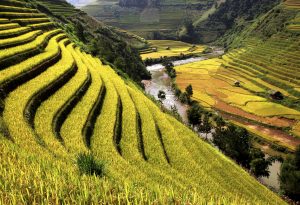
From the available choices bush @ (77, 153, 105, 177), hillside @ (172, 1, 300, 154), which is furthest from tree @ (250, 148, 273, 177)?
bush @ (77, 153, 105, 177)

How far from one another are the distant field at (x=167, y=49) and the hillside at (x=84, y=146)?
4121 inches

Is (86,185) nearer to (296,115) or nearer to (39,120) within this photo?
(39,120)

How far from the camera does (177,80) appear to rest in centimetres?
9769

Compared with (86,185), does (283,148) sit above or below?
below

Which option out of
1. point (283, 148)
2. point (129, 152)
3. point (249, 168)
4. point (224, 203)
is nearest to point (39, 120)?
point (129, 152)

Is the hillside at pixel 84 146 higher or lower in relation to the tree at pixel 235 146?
higher

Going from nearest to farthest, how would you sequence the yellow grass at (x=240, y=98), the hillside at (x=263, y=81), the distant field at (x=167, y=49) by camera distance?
the hillside at (x=263, y=81) → the yellow grass at (x=240, y=98) → the distant field at (x=167, y=49)

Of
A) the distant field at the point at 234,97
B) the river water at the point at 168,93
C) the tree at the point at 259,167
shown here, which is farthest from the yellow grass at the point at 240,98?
the tree at the point at 259,167

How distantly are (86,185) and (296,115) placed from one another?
194ft

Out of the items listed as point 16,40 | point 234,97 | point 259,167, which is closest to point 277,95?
point 234,97

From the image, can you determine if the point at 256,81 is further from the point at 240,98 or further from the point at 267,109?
the point at 267,109

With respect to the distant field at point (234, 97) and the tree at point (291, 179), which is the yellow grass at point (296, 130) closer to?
the distant field at point (234, 97)

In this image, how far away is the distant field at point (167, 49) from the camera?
479ft

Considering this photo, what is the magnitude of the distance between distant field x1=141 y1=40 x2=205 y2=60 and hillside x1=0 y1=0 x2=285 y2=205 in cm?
10467
